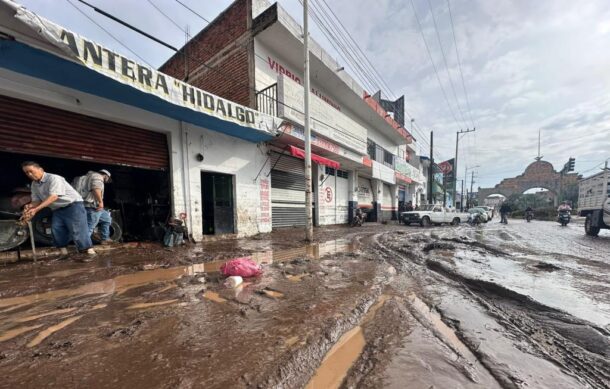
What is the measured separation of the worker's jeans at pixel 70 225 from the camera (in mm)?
4320

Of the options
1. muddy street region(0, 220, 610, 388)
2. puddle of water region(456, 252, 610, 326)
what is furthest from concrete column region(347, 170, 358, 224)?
muddy street region(0, 220, 610, 388)

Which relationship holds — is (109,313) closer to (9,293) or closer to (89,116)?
(9,293)

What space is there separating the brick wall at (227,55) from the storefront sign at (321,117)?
1.24m

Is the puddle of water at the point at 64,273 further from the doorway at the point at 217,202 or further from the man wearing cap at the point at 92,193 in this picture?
the doorway at the point at 217,202

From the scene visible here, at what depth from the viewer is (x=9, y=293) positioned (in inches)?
114

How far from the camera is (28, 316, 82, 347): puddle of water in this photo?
73.7 inches

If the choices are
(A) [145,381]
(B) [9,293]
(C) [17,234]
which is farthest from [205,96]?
(A) [145,381]

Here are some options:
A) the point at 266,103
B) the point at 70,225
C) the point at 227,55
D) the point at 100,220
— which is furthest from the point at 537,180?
the point at 70,225

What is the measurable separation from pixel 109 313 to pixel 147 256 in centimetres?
301

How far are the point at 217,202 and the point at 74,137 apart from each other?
4.07 metres

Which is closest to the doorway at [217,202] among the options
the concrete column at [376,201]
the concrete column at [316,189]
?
the concrete column at [316,189]

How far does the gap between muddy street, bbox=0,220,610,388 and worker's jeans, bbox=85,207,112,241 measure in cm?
85

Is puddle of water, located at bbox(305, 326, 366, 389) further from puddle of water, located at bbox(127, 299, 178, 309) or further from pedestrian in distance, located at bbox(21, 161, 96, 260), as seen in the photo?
pedestrian in distance, located at bbox(21, 161, 96, 260)

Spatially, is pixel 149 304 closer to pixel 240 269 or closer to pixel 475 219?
pixel 240 269
